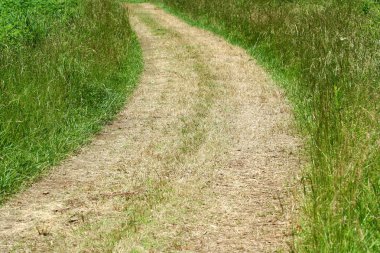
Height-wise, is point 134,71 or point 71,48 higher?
point 71,48

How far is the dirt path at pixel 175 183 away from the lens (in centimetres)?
451

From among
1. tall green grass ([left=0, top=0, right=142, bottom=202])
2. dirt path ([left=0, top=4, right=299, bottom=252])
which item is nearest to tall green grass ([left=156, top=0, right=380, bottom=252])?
dirt path ([left=0, top=4, right=299, bottom=252])

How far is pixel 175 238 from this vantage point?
4473 millimetres

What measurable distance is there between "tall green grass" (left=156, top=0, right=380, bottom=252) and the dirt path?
0.37m

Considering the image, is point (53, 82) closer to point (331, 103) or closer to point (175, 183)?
point (175, 183)

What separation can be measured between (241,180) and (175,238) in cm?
142

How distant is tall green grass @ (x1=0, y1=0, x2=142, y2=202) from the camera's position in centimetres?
629

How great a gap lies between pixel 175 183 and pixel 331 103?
202 cm

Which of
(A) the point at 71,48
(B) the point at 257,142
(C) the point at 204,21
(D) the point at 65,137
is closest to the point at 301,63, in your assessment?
(B) the point at 257,142

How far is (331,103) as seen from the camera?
6289 mm

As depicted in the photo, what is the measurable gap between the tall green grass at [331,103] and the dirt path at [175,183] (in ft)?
1.23

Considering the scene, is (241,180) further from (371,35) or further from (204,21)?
(204,21)

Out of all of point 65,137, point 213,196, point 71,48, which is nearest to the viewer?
point 213,196

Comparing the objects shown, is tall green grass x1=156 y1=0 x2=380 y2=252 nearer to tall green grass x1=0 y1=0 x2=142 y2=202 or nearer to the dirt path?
the dirt path
